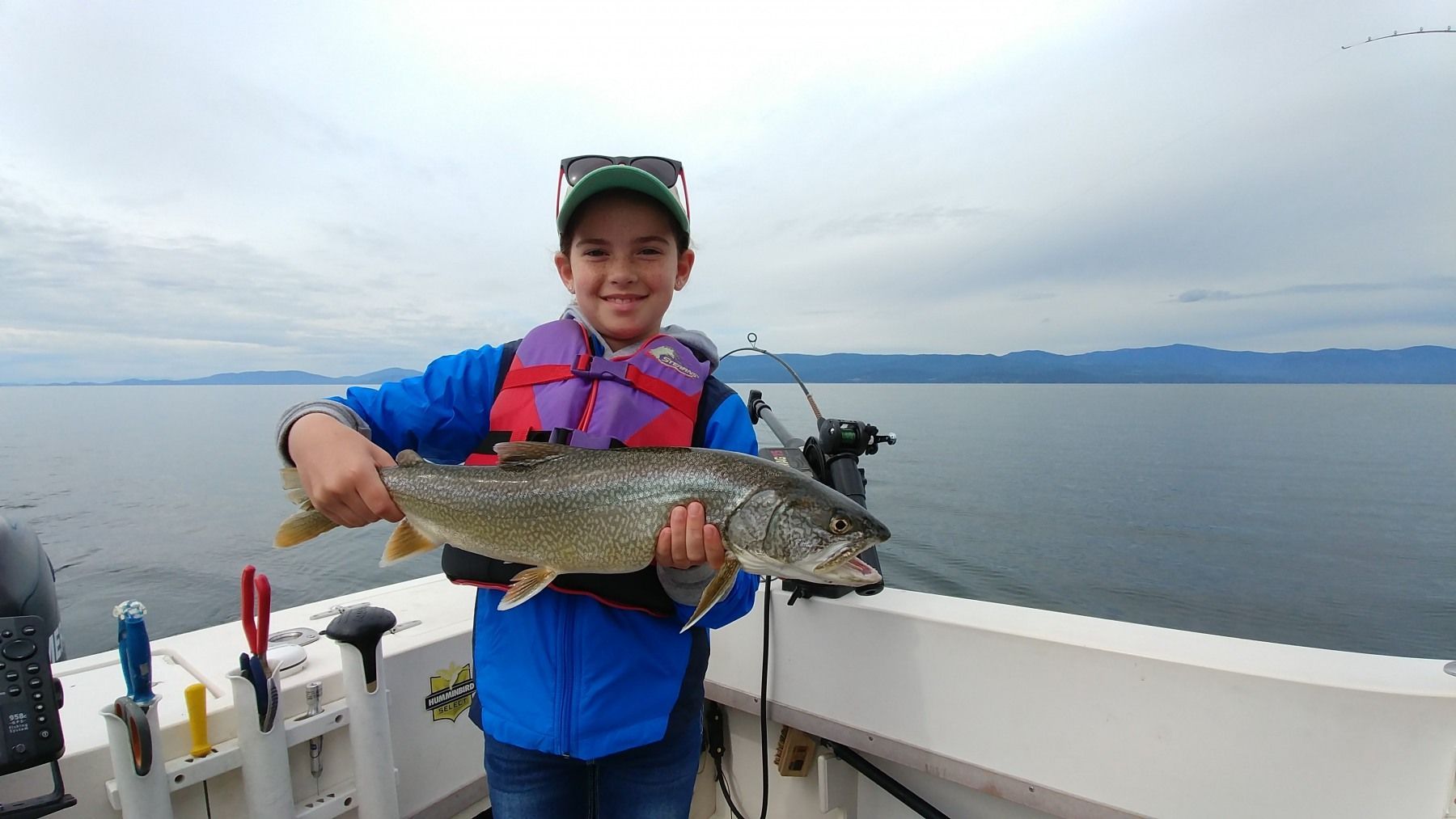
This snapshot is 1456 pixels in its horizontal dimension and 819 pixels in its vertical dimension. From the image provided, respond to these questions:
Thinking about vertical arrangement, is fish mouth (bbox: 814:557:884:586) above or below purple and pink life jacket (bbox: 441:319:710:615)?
below

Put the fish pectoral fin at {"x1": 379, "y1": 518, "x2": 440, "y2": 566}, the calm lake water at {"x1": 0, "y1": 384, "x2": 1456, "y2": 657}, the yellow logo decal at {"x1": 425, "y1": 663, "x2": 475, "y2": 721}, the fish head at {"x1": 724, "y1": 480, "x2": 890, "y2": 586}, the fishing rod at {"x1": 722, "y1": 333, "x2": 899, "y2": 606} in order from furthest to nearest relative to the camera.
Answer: the calm lake water at {"x1": 0, "y1": 384, "x2": 1456, "y2": 657} < the fishing rod at {"x1": 722, "y1": 333, "x2": 899, "y2": 606} < the yellow logo decal at {"x1": 425, "y1": 663, "x2": 475, "y2": 721} < the fish pectoral fin at {"x1": 379, "y1": 518, "x2": 440, "y2": 566} < the fish head at {"x1": 724, "y1": 480, "x2": 890, "y2": 586}

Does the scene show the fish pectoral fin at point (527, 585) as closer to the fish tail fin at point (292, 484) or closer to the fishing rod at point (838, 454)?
the fish tail fin at point (292, 484)

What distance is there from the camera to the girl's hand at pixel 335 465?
90.7 inches

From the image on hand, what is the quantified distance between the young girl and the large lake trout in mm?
89

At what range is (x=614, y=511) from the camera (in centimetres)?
259

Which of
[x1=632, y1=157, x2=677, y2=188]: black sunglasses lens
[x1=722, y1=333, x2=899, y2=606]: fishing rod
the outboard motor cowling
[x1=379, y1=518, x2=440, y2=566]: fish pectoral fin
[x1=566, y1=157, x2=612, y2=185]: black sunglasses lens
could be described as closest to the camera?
the outboard motor cowling

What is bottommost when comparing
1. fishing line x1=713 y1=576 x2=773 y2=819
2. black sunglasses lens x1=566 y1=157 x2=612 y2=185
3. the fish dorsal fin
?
fishing line x1=713 y1=576 x2=773 y2=819

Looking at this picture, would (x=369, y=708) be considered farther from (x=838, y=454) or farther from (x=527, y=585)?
(x=838, y=454)

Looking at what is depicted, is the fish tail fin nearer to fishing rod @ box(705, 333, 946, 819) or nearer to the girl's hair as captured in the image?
the girl's hair

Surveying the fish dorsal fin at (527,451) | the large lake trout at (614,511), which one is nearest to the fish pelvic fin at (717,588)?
the large lake trout at (614,511)

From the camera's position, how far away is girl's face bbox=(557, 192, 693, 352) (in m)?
2.77

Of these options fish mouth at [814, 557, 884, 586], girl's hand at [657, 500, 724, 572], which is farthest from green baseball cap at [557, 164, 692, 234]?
fish mouth at [814, 557, 884, 586]

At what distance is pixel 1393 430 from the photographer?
4244cm

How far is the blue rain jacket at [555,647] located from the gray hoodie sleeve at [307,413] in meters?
0.08
